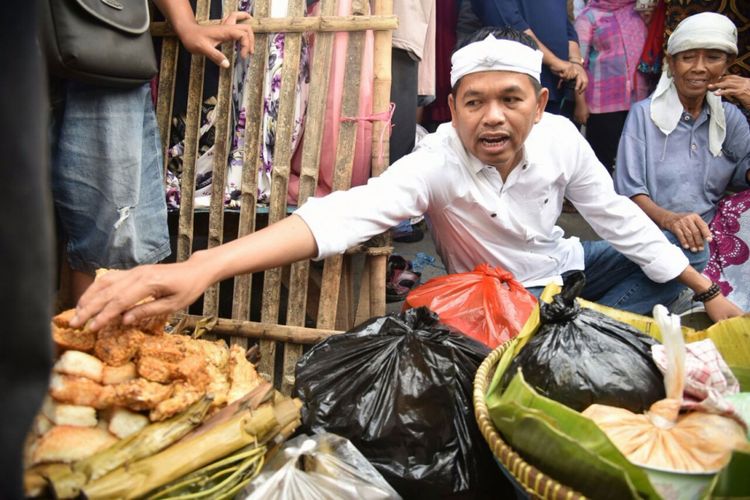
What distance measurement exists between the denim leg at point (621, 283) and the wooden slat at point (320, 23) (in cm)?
144

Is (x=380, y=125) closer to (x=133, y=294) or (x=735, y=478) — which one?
(x=133, y=294)

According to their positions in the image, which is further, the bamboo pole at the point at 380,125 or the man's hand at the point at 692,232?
the man's hand at the point at 692,232

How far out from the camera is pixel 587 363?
1591 mm

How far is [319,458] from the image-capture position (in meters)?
1.56

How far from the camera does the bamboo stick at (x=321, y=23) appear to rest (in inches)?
97.1

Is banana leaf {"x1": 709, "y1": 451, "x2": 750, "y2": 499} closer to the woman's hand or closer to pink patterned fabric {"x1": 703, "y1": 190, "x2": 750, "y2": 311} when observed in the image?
pink patterned fabric {"x1": 703, "y1": 190, "x2": 750, "y2": 311}

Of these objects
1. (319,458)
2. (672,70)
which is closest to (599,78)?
(672,70)

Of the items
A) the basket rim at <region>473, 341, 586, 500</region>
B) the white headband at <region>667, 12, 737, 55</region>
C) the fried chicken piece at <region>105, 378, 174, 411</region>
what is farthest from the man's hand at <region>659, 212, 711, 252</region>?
the fried chicken piece at <region>105, 378, 174, 411</region>

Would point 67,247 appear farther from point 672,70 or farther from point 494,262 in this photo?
point 672,70

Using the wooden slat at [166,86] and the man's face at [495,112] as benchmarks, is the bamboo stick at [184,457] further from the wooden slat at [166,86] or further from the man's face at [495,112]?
the wooden slat at [166,86]

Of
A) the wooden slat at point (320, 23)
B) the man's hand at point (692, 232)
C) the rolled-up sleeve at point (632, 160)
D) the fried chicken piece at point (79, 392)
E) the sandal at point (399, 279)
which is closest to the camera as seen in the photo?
the fried chicken piece at point (79, 392)

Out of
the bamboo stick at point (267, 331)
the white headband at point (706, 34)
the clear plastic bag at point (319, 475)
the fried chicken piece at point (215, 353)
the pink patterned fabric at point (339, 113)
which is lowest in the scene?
the bamboo stick at point (267, 331)

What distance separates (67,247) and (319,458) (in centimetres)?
126

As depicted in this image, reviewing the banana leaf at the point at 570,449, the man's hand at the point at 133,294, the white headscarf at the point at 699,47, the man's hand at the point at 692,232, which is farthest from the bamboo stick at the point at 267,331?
the white headscarf at the point at 699,47
